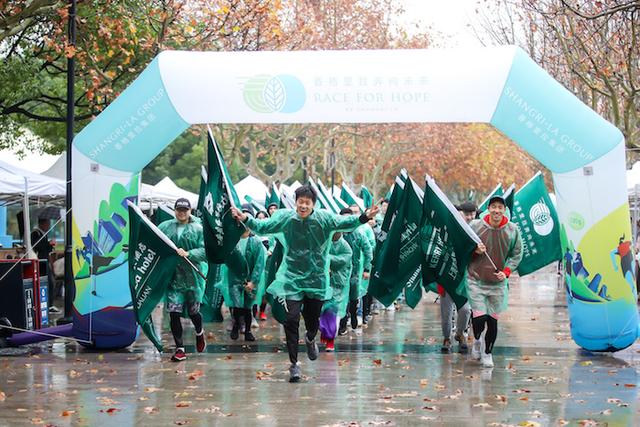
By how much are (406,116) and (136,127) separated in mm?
3026

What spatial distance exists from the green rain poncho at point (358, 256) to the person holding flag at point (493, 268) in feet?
12.2

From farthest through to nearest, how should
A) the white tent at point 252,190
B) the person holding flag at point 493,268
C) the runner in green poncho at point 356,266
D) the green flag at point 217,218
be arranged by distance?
the white tent at point 252,190
the runner in green poncho at point 356,266
the green flag at point 217,218
the person holding flag at point 493,268

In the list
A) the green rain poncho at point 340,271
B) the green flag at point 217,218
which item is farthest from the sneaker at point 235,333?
the green flag at point 217,218

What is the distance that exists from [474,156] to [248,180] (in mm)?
23295

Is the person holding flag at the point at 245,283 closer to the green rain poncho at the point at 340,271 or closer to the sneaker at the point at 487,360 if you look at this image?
the green rain poncho at the point at 340,271

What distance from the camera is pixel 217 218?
11.5 meters

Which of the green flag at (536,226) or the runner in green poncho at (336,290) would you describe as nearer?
the runner in green poncho at (336,290)

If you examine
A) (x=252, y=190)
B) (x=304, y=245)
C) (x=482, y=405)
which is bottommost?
(x=482, y=405)

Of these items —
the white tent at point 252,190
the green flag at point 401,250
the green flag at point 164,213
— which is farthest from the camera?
the white tent at point 252,190

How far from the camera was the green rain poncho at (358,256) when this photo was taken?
48.7 feet

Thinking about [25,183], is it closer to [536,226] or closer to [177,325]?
[177,325]

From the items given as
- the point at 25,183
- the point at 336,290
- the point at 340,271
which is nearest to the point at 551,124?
the point at 340,271

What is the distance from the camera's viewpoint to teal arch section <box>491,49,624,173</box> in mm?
11688

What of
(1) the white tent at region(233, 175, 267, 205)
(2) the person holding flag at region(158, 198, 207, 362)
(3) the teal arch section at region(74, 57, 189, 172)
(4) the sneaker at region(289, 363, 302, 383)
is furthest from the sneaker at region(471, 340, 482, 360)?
(1) the white tent at region(233, 175, 267, 205)
